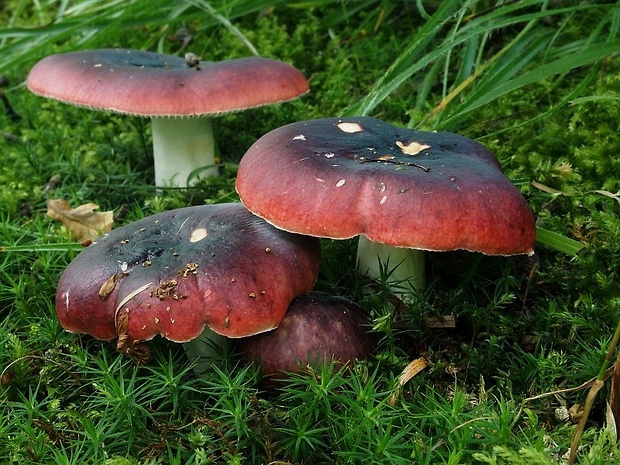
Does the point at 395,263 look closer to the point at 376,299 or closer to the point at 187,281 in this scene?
the point at 376,299

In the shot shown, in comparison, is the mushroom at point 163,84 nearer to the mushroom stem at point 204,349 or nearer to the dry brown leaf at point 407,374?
the mushroom stem at point 204,349

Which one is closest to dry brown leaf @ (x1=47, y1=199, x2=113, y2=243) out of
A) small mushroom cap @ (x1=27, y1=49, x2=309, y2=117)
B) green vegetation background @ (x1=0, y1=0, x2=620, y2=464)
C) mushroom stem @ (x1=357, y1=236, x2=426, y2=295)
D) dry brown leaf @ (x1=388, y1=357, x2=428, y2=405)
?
green vegetation background @ (x1=0, y1=0, x2=620, y2=464)

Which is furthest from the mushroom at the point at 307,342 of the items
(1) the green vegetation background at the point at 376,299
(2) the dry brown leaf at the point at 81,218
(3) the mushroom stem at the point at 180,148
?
(3) the mushroom stem at the point at 180,148

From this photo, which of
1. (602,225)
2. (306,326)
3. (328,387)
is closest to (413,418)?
(328,387)

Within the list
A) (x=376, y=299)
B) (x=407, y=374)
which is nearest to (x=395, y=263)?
(x=376, y=299)

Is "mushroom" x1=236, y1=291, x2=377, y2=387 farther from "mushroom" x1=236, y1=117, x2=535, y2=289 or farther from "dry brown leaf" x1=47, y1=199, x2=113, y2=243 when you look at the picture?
"dry brown leaf" x1=47, y1=199, x2=113, y2=243

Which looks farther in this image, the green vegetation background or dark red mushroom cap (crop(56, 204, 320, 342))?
dark red mushroom cap (crop(56, 204, 320, 342))
